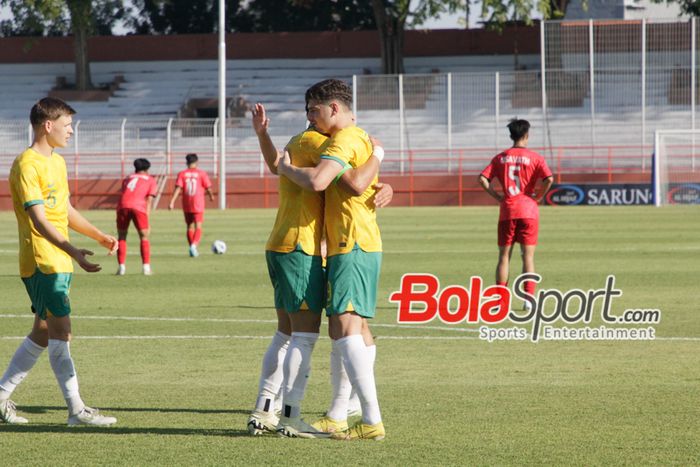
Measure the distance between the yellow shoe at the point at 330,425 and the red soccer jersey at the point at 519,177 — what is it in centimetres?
667

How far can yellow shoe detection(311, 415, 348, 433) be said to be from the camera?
275 inches

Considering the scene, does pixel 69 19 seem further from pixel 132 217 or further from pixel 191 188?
pixel 132 217

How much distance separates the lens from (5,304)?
47.8ft

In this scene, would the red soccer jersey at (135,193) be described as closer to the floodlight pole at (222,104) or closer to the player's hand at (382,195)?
the player's hand at (382,195)

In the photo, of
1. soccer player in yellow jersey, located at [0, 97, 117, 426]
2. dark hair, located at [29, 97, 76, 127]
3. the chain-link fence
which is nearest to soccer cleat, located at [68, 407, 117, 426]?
soccer player in yellow jersey, located at [0, 97, 117, 426]

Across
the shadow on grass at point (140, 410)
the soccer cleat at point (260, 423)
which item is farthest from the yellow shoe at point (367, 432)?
the shadow on grass at point (140, 410)

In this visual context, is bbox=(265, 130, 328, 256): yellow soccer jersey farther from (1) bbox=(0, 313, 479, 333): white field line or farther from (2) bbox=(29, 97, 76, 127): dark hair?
(1) bbox=(0, 313, 479, 333): white field line

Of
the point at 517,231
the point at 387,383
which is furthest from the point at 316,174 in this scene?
the point at 517,231

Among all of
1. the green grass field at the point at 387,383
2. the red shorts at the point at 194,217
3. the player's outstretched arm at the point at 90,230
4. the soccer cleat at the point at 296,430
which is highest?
the player's outstretched arm at the point at 90,230

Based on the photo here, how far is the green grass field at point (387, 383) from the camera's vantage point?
6.55 meters

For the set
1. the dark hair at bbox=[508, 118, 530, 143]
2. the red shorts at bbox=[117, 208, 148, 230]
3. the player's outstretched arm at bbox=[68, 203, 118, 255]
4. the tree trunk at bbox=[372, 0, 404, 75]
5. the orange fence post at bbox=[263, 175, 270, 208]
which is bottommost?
the orange fence post at bbox=[263, 175, 270, 208]

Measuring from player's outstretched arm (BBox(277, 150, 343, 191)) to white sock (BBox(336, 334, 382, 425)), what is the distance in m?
0.86

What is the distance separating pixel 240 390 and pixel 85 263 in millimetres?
1826

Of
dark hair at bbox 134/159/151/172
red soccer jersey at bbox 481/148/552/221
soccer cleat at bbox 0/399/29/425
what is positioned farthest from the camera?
dark hair at bbox 134/159/151/172
